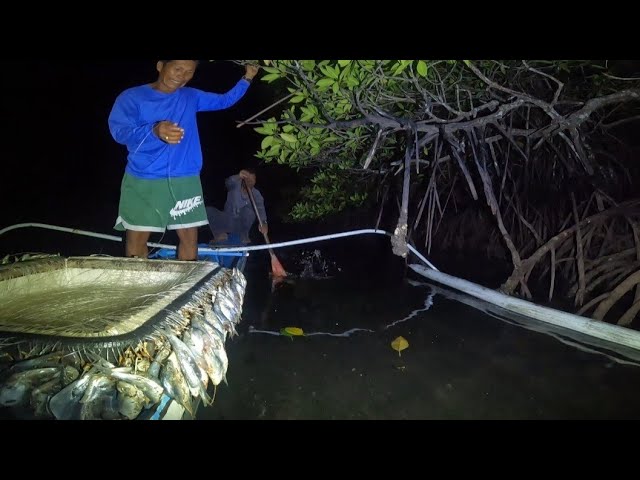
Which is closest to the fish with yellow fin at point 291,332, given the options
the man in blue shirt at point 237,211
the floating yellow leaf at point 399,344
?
the floating yellow leaf at point 399,344

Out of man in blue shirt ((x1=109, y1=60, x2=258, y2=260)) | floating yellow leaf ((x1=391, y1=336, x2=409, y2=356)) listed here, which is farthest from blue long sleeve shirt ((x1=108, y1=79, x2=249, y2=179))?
floating yellow leaf ((x1=391, y1=336, x2=409, y2=356))

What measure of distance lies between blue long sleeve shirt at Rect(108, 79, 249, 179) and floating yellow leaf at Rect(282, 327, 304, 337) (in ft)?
5.92

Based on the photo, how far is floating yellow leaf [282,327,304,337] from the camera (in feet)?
11.8

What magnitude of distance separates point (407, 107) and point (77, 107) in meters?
12.1

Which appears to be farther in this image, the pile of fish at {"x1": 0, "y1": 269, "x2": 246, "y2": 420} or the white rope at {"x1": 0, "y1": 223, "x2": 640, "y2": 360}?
the white rope at {"x1": 0, "y1": 223, "x2": 640, "y2": 360}

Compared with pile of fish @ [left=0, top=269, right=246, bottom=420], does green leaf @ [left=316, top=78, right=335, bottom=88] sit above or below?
above

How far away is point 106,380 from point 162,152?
2176 millimetres

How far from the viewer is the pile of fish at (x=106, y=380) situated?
1.15m

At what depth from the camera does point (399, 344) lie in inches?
133

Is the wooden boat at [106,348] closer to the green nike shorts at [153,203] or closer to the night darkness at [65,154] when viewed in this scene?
the green nike shorts at [153,203]

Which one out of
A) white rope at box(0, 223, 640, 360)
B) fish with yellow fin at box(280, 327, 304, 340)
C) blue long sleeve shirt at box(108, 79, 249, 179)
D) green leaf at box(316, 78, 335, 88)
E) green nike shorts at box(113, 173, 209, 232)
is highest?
green leaf at box(316, 78, 335, 88)

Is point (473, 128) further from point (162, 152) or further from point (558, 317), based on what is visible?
point (162, 152)

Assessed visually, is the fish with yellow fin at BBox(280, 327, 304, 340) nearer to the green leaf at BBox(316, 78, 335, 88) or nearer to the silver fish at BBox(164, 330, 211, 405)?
the silver fish at BBox(164, 330, 211, 405)
